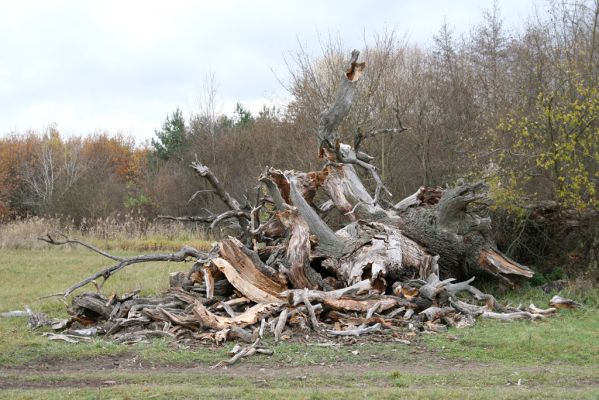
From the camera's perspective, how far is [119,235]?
A: 2397 cm

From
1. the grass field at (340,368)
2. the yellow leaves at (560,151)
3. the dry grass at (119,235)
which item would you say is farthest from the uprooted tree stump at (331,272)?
the dry grass at (119,235)

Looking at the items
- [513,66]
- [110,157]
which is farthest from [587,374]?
[110,157]

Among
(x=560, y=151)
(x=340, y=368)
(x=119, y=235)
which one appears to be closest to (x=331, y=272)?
(x=340, y=368)

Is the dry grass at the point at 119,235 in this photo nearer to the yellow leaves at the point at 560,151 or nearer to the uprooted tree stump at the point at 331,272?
the uprooted tree stump at the point at 331,272

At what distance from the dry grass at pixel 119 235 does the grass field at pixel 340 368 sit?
12.0m

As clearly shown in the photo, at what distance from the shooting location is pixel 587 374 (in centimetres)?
739

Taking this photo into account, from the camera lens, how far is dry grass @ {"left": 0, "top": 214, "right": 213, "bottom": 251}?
23156 millimetres

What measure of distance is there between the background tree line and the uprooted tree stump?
1407mm

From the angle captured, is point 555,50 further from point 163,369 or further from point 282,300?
point 163,369

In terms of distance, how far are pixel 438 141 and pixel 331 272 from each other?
990cm

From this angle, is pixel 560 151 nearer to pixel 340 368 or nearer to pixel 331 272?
pixel 331 272

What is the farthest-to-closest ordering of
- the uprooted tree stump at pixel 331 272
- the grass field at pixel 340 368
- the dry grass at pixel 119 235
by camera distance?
the dry grass at pixel 119 235
the uprooted tree stump at pixel 331 272
the grass field at pixel 340 368

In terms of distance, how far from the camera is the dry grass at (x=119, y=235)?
23156 millimetres

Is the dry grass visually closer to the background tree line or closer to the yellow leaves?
the background tree line
